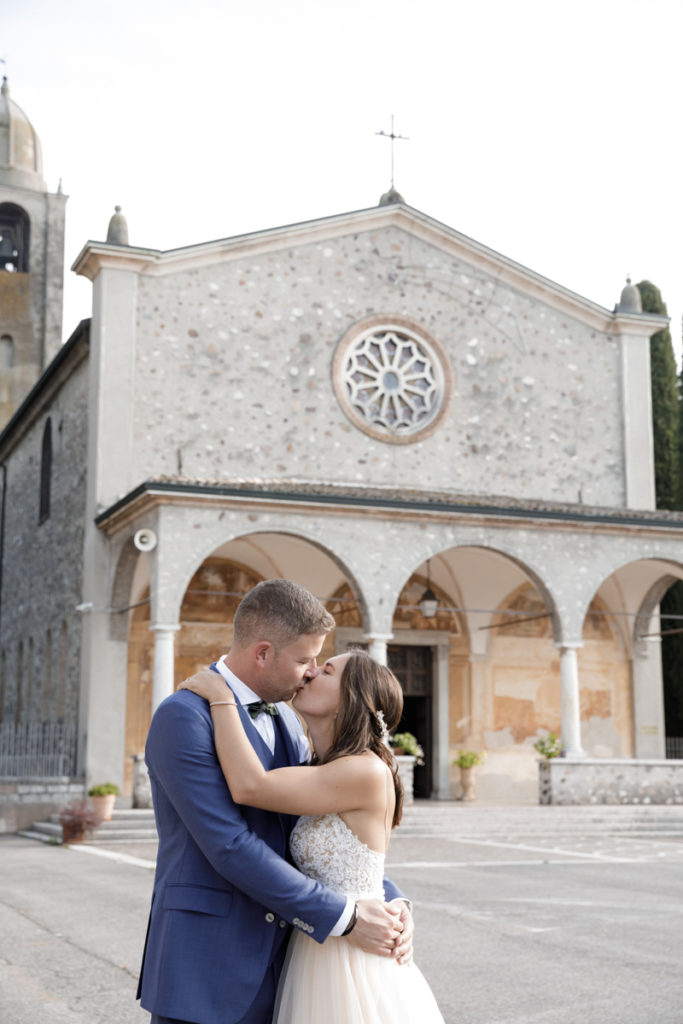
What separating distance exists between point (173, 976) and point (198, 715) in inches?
22.3

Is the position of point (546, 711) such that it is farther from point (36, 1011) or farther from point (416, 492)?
point (36, 1011)

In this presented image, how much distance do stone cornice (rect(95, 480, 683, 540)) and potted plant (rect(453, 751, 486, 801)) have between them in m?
4.59

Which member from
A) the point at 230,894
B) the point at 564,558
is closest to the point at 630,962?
the point at 230,894

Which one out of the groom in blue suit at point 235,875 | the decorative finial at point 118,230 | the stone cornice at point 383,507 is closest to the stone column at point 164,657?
the stone cornice at point 383,507

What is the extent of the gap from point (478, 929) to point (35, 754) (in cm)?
1221

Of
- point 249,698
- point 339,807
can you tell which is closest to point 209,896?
point 339,807

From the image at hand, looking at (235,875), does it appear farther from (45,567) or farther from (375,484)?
(45,567)

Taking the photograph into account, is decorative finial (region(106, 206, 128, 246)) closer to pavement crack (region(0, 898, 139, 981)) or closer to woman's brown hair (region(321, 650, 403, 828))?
pavement crack (region(0, 898, 139, 981))

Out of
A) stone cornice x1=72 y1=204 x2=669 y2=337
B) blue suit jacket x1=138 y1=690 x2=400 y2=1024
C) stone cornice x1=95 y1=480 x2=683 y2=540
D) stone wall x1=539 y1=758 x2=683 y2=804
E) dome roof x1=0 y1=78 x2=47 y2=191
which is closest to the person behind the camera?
blue suit jacket x1=138 y1=690 x2=400 y2=1024

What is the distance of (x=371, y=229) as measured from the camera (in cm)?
2119

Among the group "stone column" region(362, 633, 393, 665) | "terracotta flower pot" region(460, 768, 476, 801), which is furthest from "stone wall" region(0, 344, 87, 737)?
"terracotta flower pot" region(460, 768, 476, 801)

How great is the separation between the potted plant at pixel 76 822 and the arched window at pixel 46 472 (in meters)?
→ 9.63

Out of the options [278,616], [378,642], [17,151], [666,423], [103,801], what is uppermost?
[17,151]

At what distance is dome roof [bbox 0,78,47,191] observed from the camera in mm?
36031
